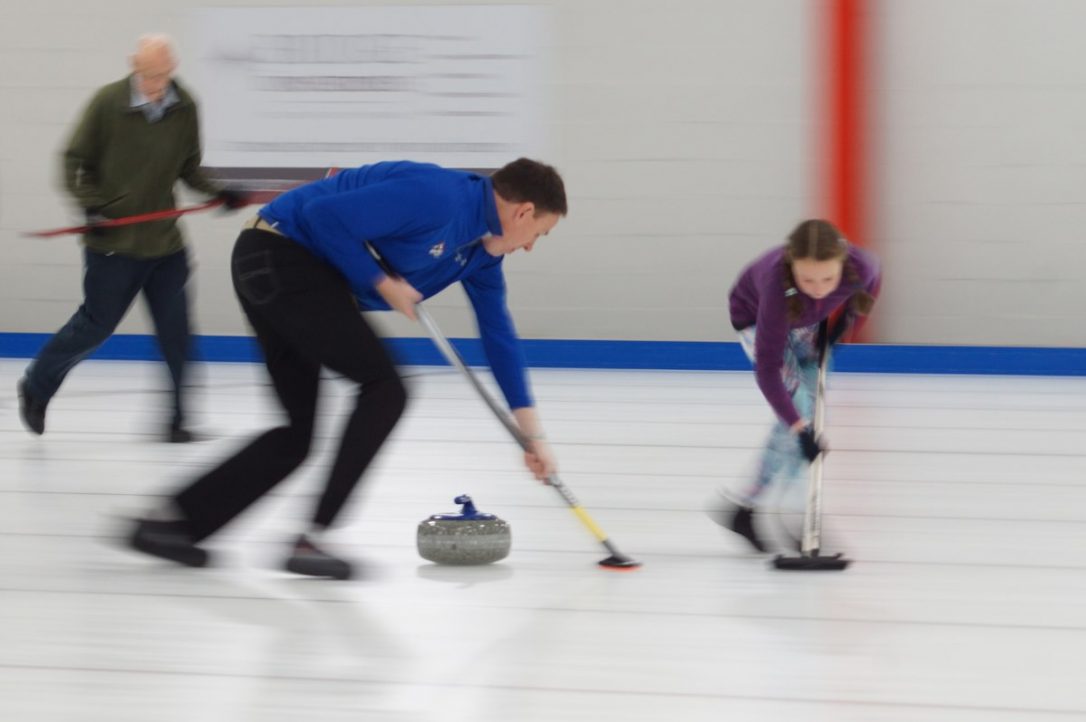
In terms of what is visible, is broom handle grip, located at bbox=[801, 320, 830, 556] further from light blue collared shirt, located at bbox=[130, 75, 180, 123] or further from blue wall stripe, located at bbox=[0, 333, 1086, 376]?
blue wall stripe, located at bbox=[0, 333, 1086, 376]

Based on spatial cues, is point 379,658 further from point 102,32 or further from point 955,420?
point 102,32

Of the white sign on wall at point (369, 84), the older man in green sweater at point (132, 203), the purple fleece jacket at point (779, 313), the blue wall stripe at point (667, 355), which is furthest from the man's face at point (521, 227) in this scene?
the white sign on wall at point (369, 84)

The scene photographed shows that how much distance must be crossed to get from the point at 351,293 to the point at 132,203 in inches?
67.5

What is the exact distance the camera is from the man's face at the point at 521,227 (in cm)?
243

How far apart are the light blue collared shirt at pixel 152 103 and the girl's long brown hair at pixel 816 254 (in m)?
2.10

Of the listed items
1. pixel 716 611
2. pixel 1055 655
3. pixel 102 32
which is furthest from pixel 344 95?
pixel 1055 655

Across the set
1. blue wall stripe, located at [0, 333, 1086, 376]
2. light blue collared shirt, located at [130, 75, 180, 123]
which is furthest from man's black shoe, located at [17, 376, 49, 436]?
blue wall stripe, located at [0, 333, 1086, 376]

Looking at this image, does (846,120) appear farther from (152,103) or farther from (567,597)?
(567,597)

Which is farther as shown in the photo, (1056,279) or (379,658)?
(1056,279)

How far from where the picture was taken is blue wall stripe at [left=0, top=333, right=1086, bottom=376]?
5.91 meters

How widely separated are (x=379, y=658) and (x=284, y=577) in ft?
1.78

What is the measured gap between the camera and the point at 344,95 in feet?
20.3

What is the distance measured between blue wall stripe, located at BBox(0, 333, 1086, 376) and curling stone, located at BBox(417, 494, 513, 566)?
3035mm

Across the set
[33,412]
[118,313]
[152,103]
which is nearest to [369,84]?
[152,103]
